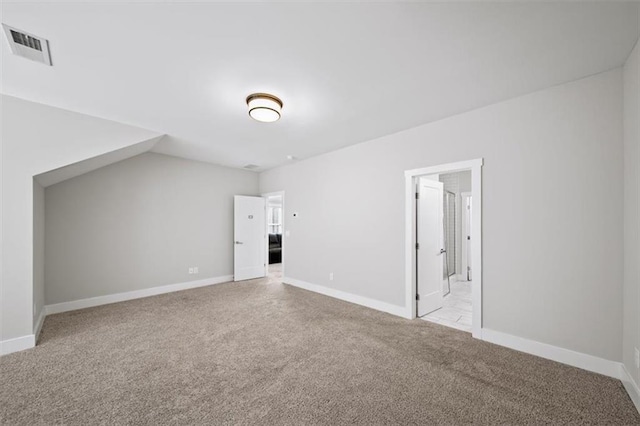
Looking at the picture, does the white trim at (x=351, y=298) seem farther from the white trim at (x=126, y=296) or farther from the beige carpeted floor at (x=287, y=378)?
the white trim at (x=126, y=296)

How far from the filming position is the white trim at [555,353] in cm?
226

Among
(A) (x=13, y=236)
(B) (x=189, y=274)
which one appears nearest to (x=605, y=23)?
(A) (x=13, y=236)

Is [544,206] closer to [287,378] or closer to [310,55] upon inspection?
[310,55]

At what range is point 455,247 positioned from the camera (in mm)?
6320

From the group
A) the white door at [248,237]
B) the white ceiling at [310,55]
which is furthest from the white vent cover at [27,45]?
the white door at [248,237]

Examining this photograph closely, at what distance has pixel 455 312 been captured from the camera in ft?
13.0

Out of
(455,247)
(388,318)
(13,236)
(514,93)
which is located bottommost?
(388,318)

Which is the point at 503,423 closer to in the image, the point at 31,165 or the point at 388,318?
the point at 388,318

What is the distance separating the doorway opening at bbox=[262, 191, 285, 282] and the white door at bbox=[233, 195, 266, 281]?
0.21m

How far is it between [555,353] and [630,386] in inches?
20.5

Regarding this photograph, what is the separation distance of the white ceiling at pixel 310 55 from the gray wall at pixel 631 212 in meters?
0.28

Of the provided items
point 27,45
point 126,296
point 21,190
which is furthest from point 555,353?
point 126,296

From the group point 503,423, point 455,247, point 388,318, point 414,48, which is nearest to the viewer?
point 503,423

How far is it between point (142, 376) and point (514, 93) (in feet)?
15.3
